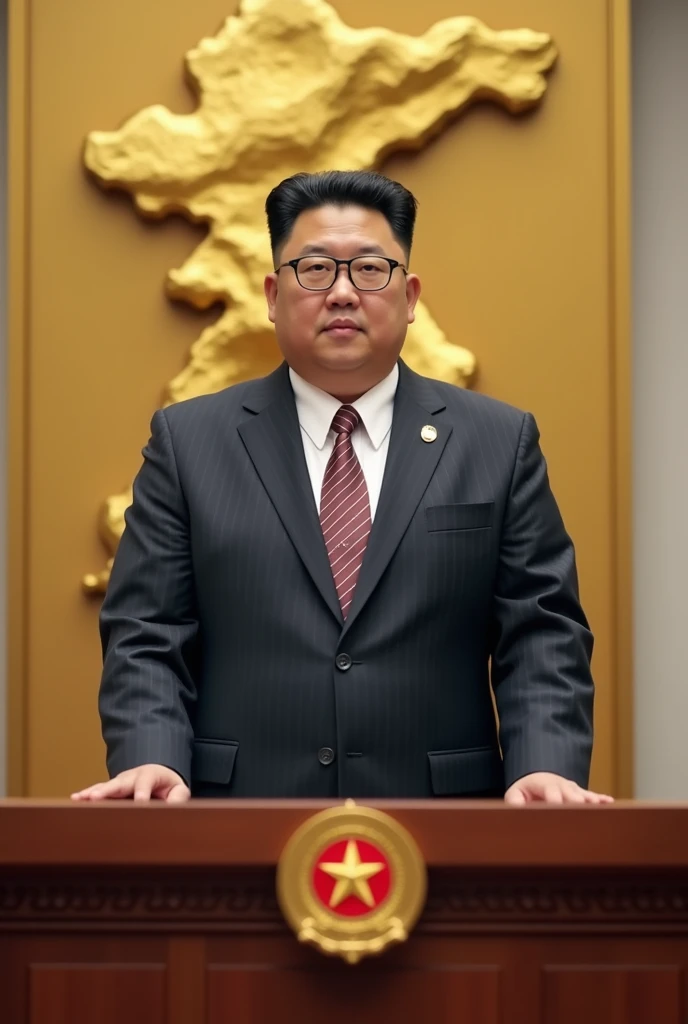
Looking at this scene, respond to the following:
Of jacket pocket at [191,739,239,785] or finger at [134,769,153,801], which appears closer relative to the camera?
finger at [134,769,153,801]

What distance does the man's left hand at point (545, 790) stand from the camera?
1.48 metres

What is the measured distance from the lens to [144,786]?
1.51 m

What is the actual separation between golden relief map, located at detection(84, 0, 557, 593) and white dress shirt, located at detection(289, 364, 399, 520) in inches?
29.1

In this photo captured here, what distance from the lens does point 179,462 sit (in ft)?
6.20

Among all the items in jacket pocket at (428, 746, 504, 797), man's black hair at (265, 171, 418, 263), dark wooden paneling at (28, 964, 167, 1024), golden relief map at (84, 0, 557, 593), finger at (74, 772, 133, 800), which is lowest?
dark wooden paneling at (28, 964, 167, 1024)

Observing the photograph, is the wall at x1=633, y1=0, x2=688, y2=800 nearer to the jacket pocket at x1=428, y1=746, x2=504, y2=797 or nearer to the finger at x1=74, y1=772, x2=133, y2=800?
the jacket pocket at x1=428, y1=746, x2=504, y2=797

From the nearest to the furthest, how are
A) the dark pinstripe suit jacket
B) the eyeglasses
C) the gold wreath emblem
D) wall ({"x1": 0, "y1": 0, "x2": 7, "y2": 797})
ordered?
the gold wreath emblem < the dark pinstripe suit jacket < the eyeglasses < wall ({"x1": 0, "y1": 0, "x2": 7, "y2": 797})

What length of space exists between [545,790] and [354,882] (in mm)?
439

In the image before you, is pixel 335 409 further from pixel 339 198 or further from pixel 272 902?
pixel 272 902

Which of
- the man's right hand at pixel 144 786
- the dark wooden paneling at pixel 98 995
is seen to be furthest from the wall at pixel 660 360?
the dark wooden paneling at pixel 98 995

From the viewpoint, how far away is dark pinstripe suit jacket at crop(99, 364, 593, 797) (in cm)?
177

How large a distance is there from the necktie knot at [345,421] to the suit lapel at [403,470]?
55 millimetres

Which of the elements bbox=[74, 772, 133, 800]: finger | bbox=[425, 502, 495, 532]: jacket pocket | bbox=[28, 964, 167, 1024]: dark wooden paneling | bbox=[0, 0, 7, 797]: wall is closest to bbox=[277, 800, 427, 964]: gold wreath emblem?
bbox=[28, 964, 167, 1024]: dark wooden paneling

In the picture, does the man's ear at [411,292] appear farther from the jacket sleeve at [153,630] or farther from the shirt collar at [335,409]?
the jacket sleeve at [153,630]
